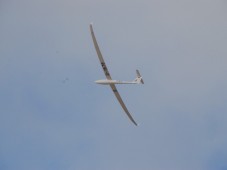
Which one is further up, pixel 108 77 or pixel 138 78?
pixel 108 77

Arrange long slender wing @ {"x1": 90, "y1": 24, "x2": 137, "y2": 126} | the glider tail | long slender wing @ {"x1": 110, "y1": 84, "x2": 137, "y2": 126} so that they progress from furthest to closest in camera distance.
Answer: long slender wing @ {"x1": 110, "y1": 84, "x2": 137, "y2": 126} < the glider tail < long slender wing @ {"x1": 90, "y1": 24, "x2": 137, "y2": 126}

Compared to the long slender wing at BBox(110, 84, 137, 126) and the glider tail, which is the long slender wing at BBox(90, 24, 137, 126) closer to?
the long slender wing at BBox(110, 84, 137, 126)

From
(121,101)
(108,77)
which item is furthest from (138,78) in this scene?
(121,101)

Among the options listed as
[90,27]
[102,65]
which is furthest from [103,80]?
[90,27]

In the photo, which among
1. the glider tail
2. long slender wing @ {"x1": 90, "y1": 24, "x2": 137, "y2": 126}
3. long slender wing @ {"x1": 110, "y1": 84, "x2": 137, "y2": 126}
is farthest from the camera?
long slender wing @ {"x1": 110, "y1": 84, "x2": 137, "y2": 126}

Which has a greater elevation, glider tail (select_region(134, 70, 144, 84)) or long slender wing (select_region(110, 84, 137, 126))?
glider tail (select_region(134, 70, 144, 84))

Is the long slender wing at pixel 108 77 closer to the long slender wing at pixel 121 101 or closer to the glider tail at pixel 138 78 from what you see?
the long slender wing at pixel 121 101

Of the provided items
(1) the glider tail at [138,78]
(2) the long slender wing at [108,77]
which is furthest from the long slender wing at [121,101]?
(1) the glider tail at [138,78]

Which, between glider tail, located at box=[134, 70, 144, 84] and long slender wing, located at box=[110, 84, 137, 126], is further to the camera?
long slender wing, located at box=[110, 84, 137, 126]

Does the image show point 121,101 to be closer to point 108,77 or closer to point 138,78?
point 138,78

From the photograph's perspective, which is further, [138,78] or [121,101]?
[121,101]

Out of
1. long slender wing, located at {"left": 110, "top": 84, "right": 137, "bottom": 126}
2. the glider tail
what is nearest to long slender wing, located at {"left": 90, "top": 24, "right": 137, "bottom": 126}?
long slender wing, located at {"left": 110, "top": 84, "right": 137, "bottom": 126}

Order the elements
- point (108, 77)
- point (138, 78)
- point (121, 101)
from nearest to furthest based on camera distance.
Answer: point (108, 77) < point (138, 78) < point (121, 101)

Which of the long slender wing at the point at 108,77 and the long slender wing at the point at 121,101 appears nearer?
the long slender wing at the point at 108,77
